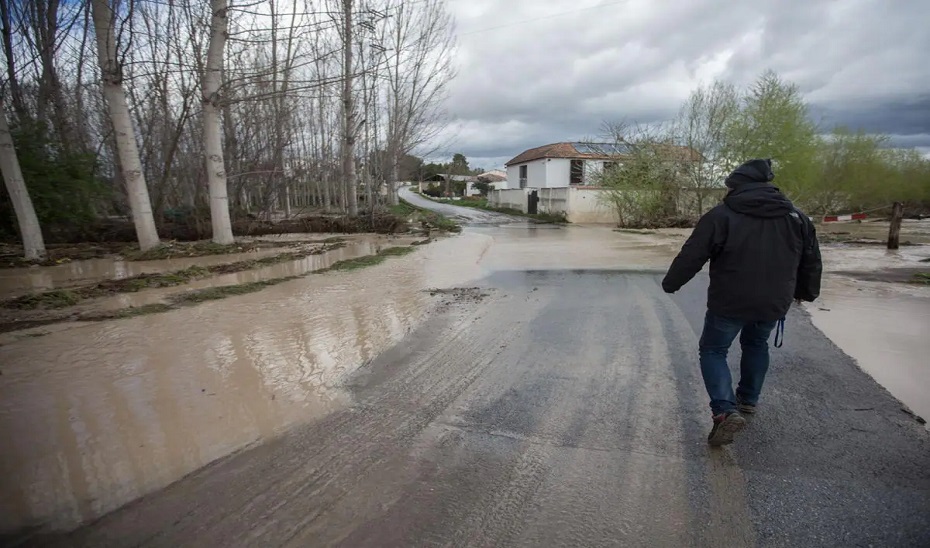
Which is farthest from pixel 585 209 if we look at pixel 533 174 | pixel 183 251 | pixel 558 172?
pixel 183 251

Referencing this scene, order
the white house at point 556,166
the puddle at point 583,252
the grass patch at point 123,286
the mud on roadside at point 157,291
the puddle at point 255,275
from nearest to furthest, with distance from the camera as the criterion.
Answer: the mud on roadside at point 157,291 < the grass patch at point 123,286 < the puddle at point 255,275 < the puddle at point 583,252 < the white house at point 556,166

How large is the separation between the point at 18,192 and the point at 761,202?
12946 mm

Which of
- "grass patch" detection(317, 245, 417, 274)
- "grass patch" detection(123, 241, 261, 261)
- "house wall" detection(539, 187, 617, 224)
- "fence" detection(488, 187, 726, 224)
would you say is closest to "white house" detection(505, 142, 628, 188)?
"fence" detection(488, 187, 726, 224)

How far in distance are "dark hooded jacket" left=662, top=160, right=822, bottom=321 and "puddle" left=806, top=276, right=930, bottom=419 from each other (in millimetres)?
1582

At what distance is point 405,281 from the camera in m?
9.10

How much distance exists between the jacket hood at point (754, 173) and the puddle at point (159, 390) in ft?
10.4

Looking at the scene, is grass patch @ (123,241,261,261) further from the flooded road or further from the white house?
the white house

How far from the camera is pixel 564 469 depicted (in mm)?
2854

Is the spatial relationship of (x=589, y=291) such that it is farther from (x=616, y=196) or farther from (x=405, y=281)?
(x=616, y=196)

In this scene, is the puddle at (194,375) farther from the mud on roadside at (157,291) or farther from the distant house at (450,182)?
the distant house at (450,182)

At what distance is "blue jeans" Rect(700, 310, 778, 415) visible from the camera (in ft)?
10.2

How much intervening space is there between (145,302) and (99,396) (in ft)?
12.5

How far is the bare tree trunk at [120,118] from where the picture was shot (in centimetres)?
1024

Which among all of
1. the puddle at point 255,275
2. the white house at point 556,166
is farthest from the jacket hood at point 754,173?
the white house at point 556,166
